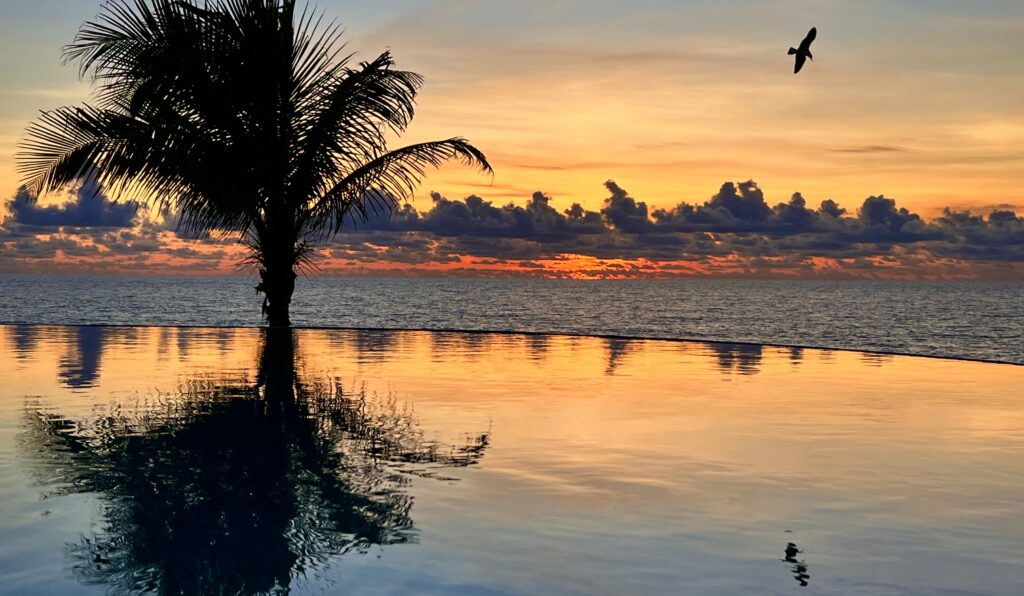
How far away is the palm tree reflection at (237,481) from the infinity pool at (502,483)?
0.03 meters

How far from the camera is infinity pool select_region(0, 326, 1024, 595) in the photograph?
567 centimetres

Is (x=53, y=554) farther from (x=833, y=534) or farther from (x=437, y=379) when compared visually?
(x=437, y=379)

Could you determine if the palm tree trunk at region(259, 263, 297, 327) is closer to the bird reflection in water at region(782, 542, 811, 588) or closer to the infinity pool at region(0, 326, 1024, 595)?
the infinity pool at region(0, 326, 1024, 595)

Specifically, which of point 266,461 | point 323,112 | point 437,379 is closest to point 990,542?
point 266,461

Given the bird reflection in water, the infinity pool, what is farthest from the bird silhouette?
the bird reflection in water

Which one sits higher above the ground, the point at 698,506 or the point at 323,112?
the point at 323,112

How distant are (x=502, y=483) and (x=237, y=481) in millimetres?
2202

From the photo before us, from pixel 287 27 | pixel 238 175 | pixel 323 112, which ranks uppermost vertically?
pixel 287 27

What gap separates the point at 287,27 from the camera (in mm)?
19891

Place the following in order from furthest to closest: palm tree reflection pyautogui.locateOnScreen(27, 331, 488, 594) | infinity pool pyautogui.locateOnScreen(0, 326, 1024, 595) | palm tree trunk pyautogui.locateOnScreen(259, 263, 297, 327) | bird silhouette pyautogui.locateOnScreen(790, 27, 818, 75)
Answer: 1. palm tree trunk pyautogui.locateOnScreen(259, 263, 297, 327)
2. bird silhouette pyautogui.locateOnScreen(790, 27, 818, 75)
3. palm tree reflection pyautogui.locateOnScreen(27, 331, 488, 594)
4. infinity pool pyautogui.locateOnScreen(0, 326, 1024, 595)

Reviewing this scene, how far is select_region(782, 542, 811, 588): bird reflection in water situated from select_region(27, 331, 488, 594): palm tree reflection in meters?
2.50

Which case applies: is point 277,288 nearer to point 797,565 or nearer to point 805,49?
point 805,49

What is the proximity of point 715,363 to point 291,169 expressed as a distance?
9.69 metres

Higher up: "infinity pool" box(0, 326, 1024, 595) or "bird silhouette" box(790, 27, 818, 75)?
"bird silhouette" box(790, 27, 818, 75)
